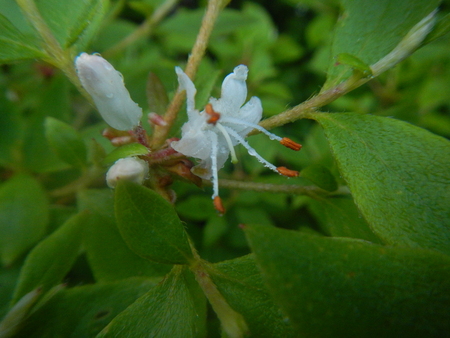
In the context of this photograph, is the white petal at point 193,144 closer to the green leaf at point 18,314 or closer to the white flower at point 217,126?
the white flower at point 217,126

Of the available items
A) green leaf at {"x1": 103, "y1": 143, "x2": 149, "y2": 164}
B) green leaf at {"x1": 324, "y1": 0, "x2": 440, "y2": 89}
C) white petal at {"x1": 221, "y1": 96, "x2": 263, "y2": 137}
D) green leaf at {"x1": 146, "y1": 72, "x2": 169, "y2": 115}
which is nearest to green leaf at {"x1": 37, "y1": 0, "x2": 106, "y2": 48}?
green leaf at {"x1": 146, "y1": 72, "x2": 169, "y2": 115}

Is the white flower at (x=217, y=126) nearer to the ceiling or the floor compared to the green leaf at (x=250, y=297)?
nearer to the ceiling

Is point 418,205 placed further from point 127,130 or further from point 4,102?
point 4,102

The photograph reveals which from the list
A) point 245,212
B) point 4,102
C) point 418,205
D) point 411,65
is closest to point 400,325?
point 418,205

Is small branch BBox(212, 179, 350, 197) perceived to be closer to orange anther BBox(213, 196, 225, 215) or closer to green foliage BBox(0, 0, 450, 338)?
green foliage BBox(0, 0, 450, 338)

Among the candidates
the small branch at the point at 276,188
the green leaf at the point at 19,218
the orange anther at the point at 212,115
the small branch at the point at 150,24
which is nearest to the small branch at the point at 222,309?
the small branch at the point at 276,188

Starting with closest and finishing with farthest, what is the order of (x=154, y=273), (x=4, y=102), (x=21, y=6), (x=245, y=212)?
(x=21, y=6), (x=154, y=273), (x=4, y=102), (x=245, y=212)
